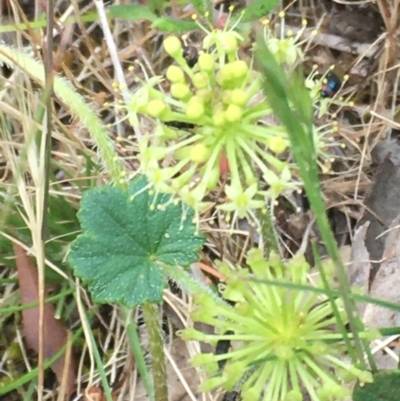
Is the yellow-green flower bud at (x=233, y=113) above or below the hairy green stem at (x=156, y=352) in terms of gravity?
above

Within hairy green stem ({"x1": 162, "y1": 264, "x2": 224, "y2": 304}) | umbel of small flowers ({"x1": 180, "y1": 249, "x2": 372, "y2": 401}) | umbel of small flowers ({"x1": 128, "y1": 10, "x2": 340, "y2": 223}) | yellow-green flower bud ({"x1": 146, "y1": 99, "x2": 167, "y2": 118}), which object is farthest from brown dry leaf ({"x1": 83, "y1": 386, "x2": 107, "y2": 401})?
yellow-green flower bud ({"x1": 146, "y1": 99, "x2": 167, "y2": 118})

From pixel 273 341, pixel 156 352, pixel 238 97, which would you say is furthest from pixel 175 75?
pixel 156 352

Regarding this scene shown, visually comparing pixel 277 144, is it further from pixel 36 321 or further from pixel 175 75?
pixel 36 321

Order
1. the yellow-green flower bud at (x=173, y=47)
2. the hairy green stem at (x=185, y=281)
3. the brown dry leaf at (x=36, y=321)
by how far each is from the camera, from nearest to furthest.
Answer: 1. the yellow-green flower bud at (x=173, y=47)
2. the hairy green stem at (x=185, y=281)
3. the brown dry leaf at (x=36, y=321)

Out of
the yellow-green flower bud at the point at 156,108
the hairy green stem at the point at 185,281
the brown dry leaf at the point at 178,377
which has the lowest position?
the brown dry leaf at the point at 178,377

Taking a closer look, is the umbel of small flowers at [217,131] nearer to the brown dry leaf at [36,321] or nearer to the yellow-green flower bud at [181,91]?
the yellow-green flower bud at [181,91]

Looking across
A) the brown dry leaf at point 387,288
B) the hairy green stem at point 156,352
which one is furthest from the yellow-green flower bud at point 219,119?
the brown dry leaf at point 387,288

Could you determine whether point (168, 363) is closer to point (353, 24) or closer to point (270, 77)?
point (353, 24)

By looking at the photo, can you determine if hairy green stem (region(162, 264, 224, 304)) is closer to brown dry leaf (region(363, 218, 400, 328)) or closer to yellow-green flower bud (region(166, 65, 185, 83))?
brown dry leaf (region(363, 218, 400, 328))
